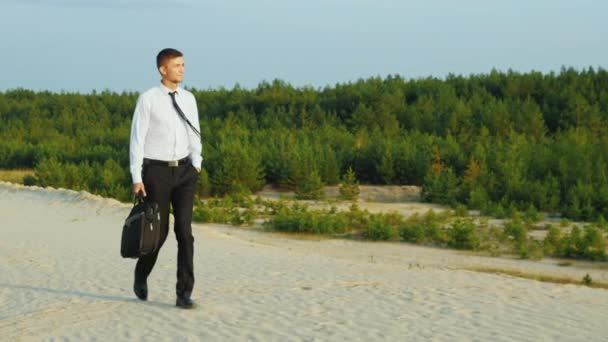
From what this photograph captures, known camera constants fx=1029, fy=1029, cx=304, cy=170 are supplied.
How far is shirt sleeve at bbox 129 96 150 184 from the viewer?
342 inches

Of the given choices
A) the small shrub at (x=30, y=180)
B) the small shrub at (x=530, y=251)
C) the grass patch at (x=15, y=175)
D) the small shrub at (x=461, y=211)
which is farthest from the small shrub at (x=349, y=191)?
the grass patch at (x=15, y=175)

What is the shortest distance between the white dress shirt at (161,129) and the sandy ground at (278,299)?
1.53 m

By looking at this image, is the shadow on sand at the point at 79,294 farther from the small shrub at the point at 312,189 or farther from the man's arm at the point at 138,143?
the small shrub at the point at 312,189

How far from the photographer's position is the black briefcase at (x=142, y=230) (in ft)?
29.0

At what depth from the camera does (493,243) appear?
18766 millimetres

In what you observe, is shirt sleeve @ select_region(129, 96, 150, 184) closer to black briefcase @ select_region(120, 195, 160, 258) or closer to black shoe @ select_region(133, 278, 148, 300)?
black briefcase @ select_region(120, 195, 160, 258)

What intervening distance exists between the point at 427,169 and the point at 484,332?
17357mm

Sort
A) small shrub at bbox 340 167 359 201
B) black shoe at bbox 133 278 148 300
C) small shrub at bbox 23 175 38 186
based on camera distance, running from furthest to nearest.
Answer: small shrub at bbox 23 175 38 186, small shrub at bbox 340 167 359 201, black shoe at bbox 133 278 148 300

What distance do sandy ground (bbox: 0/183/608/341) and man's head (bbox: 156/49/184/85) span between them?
86.3 inches

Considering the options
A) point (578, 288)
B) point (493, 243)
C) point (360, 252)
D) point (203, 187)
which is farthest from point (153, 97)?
point (203, 187)

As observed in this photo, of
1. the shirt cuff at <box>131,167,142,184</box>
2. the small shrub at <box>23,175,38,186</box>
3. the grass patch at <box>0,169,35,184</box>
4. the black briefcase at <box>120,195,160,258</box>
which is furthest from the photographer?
the grass patch at <box>0,169,35,184</box>

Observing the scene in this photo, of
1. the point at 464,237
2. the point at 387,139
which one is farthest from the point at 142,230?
the point at 387,139

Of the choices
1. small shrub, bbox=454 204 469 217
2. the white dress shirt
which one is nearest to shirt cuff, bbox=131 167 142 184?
the white dress shirt

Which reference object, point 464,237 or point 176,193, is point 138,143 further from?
point 464,237
